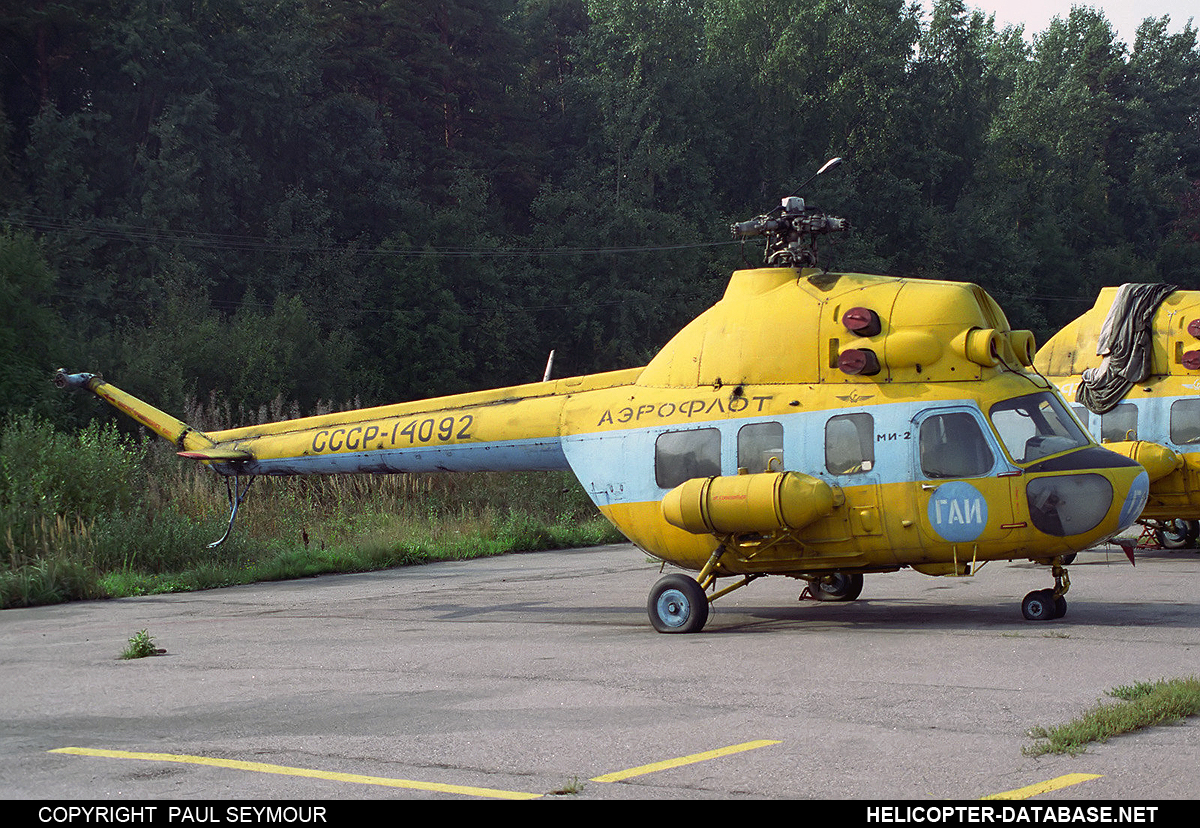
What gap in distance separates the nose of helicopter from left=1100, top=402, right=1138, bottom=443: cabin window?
280 inches

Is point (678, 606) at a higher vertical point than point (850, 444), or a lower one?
lower

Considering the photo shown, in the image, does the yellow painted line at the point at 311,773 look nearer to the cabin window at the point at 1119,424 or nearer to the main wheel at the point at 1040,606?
the main wheel at the point at 1040,606

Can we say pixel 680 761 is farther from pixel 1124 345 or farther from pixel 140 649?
pixel 1124 345

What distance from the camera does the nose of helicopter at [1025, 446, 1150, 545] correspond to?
10.3 m

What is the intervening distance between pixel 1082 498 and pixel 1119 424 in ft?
24.8

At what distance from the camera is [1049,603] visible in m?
10.9

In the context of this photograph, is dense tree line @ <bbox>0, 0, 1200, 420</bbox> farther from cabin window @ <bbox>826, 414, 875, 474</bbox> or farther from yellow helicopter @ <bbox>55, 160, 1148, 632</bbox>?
cabin window @ <bbox>826, 414, 875, 474</bbox>

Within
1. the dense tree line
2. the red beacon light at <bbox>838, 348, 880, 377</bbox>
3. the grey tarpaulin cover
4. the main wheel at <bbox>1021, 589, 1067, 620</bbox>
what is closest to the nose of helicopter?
the main wheel at <bbox>1021, 589, 1067, 620</bbox>

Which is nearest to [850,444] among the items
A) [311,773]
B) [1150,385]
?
[311,773]

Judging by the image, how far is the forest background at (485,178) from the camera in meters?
43.3

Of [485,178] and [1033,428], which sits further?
[485,178]

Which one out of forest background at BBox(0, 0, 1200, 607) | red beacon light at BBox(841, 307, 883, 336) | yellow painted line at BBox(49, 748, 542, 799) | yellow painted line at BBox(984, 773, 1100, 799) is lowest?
yellow painted line at BBox(49, 748, 542, 799)

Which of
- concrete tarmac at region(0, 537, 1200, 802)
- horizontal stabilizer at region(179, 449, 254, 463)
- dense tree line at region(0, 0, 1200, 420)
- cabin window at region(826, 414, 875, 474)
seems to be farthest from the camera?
dense tree line at region(0, 0, 1200, 420)

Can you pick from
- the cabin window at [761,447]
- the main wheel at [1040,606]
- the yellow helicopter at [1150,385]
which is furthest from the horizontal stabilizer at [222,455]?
the yellow helicopter at [1150,385]
